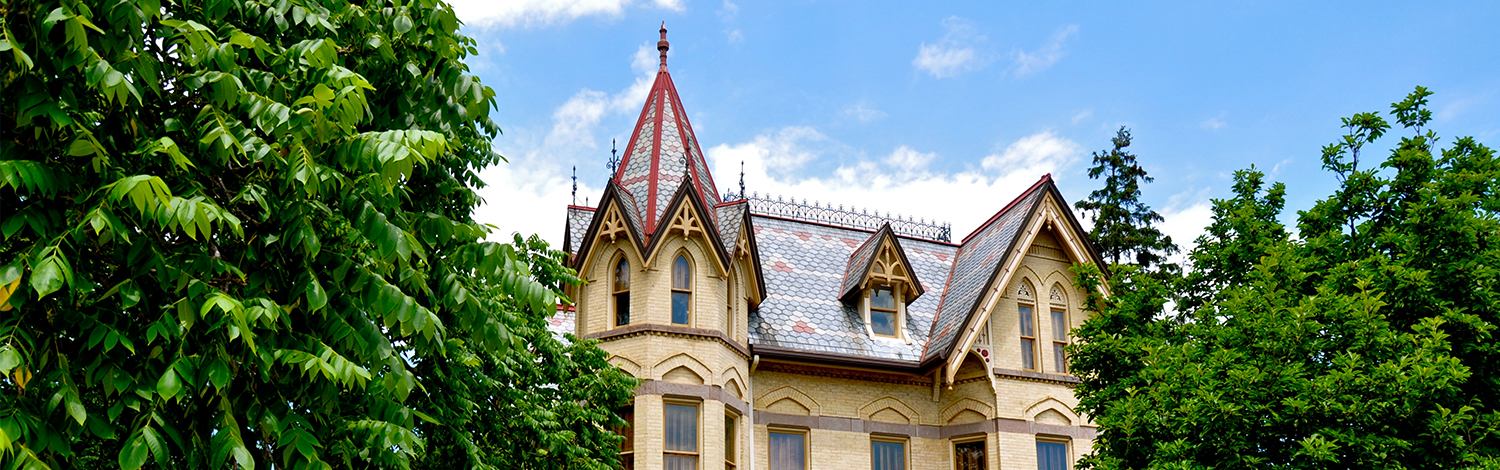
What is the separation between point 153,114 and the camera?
7.05 m

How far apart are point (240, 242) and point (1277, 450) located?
1201 cm

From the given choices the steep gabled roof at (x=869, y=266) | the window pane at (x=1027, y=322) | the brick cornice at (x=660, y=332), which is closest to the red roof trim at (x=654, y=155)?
the brick cornice at (x=660, y=332)

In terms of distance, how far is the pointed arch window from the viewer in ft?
74.9

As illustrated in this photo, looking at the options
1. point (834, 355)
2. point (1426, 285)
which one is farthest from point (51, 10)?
point (834, 355)

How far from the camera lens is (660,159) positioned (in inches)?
987

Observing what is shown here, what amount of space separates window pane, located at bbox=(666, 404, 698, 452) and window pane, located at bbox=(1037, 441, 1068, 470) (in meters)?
7.33

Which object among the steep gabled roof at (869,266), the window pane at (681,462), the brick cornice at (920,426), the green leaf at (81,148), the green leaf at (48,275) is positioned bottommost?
the green leaf at (48,275)

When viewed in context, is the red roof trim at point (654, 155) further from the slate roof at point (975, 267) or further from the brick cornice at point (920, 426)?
the slate roof at point (975, 267)

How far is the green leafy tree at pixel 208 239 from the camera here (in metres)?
6.07

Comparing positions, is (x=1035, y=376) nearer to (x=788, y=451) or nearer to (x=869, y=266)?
(x=869, y=266)

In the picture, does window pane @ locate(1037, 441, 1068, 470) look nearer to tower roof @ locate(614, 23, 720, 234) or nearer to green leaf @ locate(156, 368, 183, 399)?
tower roof @ locate(614, 23, 720, 234)

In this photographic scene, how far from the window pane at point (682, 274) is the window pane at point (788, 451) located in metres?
3.44

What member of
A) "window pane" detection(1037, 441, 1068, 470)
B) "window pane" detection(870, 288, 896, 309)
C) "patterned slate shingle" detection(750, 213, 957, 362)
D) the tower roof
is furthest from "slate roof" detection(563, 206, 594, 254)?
"window pane" detection(1037, 441, 1068, 470)

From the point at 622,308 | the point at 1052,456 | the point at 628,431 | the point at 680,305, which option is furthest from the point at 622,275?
the point at 1052,456
